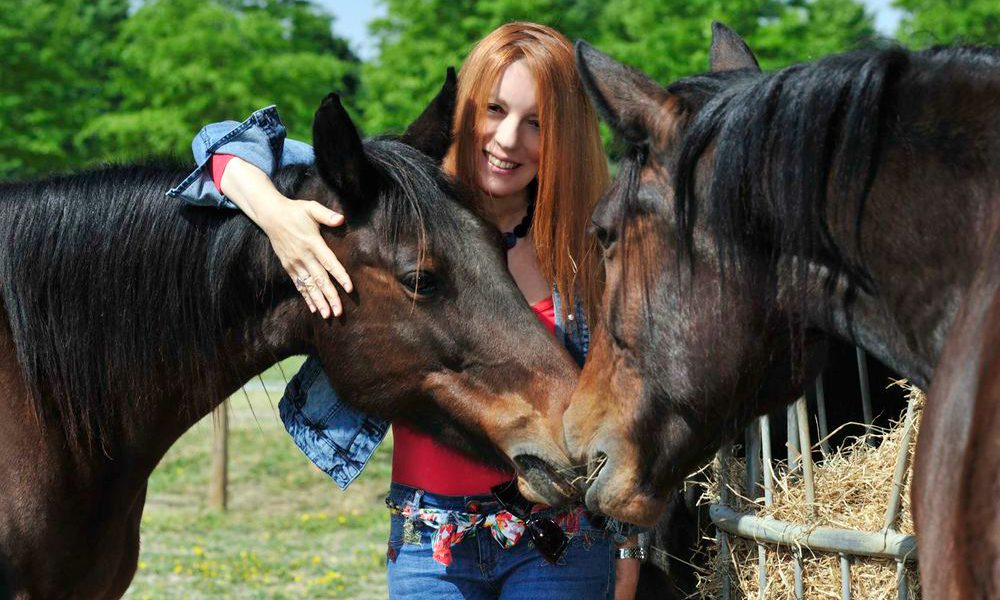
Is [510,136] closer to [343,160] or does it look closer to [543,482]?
[343,160]

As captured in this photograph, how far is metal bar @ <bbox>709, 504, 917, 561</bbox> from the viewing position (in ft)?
9.53

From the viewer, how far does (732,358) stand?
233 centimetres

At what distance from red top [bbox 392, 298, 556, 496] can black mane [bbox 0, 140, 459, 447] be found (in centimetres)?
56

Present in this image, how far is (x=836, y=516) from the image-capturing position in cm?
319

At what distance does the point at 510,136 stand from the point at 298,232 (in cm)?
71

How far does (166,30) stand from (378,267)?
13.9 metres

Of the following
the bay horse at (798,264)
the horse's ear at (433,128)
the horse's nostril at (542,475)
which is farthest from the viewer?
the horse's ear at (433,128)

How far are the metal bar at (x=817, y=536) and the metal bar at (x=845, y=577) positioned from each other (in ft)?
0.09

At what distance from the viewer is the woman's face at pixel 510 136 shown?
323 cm

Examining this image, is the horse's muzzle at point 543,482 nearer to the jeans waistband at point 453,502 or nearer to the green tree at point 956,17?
the jeans waistband at point 453,502

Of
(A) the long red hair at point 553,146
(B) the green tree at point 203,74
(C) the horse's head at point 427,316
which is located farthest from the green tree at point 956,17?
(C) the horse's head at point 427,316

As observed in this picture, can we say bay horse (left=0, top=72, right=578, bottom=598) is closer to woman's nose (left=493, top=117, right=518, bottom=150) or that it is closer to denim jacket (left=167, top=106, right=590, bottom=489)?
denim jacket (left=167, top=106, right=590, bottom=489)

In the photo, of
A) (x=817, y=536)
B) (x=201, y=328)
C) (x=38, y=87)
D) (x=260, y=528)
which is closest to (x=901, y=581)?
(x=817, y=536)

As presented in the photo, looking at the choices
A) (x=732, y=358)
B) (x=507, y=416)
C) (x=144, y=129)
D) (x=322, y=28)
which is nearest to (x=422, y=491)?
(x=507, y=416)
